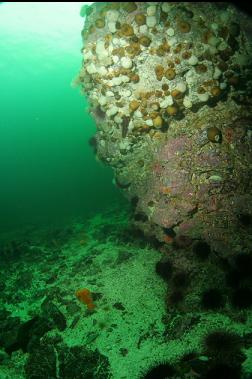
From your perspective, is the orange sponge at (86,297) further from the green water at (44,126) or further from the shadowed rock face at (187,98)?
the green water at (44,126)

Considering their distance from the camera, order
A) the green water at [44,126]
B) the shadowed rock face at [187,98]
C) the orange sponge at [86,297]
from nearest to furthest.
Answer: the shadowed rock face at [187,98], the orange sponge at [86,297], the green water at [44,126]

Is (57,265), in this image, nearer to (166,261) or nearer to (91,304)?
(91,304)

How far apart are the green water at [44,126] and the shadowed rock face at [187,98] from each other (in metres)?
13.1

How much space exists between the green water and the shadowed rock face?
13.1 meters

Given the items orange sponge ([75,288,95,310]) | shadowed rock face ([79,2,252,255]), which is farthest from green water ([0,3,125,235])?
shadowed rock face ([79,2,252,255])

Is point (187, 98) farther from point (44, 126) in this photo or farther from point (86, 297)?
point (44, 126)

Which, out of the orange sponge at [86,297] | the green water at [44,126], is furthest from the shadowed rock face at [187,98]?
the green water at [44,126]

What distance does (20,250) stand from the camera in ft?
42.7

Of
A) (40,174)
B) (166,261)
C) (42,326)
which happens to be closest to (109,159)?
(166,261)

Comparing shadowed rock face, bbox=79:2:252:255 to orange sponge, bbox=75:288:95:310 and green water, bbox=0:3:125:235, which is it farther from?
green water, bbox=0:3:125:235

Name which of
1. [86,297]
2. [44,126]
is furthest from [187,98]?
[44,126]

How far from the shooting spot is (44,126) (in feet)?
334

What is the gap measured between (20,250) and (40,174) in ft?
182

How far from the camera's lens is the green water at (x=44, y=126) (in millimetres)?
29797
